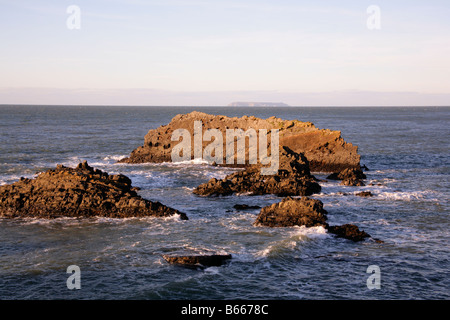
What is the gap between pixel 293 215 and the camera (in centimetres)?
2562

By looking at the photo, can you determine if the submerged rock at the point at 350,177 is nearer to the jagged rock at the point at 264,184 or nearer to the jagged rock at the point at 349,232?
the jagged rock at the point at 264,184

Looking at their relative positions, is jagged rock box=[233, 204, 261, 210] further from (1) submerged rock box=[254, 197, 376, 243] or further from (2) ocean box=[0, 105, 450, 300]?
(1) submerged rock box=[254, 197, 376, 243]

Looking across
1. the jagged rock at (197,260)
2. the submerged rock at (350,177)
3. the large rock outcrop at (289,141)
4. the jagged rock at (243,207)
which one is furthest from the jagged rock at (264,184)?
the jagged rock at (197,260)

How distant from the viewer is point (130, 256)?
20.3 meters

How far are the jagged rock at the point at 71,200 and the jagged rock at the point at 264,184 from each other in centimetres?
659

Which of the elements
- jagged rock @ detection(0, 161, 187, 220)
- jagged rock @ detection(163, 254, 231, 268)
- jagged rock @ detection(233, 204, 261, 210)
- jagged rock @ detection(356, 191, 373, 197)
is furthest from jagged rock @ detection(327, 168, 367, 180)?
jagged rock @ detection(163, 254, 231, 268)

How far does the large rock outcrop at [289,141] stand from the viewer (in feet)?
143

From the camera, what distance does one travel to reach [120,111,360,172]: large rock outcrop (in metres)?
43.5

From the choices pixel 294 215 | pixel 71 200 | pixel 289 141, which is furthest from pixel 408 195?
pixel 71 200

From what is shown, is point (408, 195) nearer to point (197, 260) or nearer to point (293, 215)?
point (293, 215)
